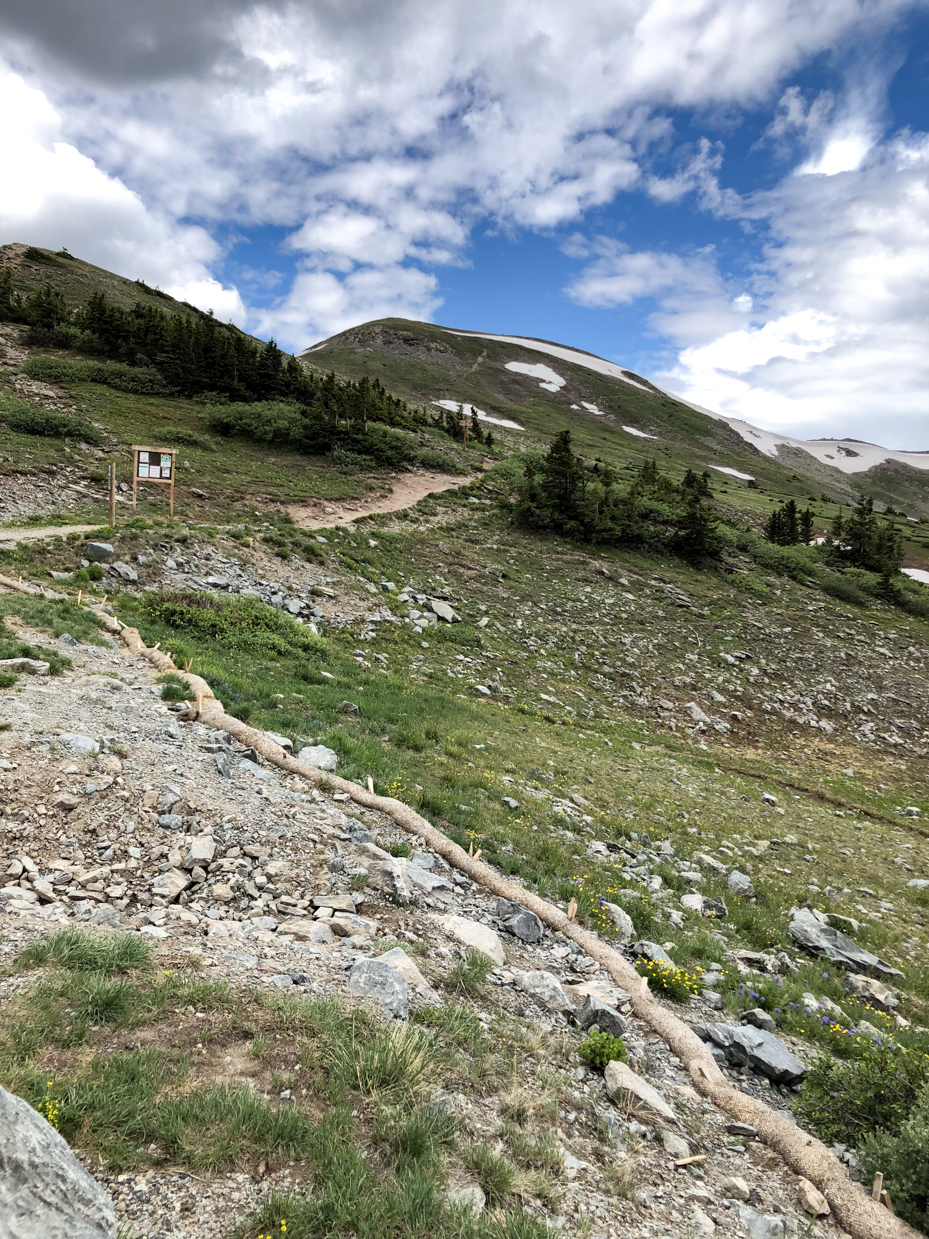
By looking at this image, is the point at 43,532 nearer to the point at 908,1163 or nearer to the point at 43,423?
the point at 43,423

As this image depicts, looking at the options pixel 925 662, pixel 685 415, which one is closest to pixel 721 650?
pixel 925 662

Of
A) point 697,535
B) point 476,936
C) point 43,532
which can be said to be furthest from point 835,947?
point 697,535

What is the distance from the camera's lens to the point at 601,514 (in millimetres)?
38375

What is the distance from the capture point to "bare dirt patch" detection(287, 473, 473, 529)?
97.0ft

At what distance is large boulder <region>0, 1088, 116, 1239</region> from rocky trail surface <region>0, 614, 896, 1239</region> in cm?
32

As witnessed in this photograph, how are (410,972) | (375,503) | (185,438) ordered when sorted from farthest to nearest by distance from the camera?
1. (185,438)
2. (375,503)
3. (410,972)

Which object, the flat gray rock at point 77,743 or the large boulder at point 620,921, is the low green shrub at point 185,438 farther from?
the large boulder at point 620,921

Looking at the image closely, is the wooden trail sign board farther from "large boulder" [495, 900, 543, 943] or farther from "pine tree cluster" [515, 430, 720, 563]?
"large boulder" [495, 900, 543, 943]

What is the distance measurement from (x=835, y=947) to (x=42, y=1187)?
10.4 meters

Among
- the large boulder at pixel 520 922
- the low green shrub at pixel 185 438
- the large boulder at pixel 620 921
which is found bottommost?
the large boulder at pixel 620 921

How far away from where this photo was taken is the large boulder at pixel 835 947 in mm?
8922

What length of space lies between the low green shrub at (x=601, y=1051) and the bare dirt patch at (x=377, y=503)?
2520 cm

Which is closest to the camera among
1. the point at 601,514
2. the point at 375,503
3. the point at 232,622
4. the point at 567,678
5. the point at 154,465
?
the point at 232,622

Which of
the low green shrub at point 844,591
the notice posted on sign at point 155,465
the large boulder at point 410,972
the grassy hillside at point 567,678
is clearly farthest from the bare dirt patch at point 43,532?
the low green shrub at point 844,591
